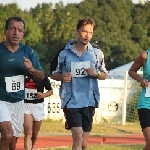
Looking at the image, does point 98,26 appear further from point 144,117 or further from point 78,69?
point 144,117

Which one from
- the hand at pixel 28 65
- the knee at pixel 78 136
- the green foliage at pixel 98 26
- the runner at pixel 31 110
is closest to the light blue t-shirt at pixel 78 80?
the knee at pixel 78 136

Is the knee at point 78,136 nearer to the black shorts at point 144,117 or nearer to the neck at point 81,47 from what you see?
the black shorts at point 144,117

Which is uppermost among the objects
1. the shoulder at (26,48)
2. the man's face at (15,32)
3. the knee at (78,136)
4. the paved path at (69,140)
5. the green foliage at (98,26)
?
the green foliage at (98,26)

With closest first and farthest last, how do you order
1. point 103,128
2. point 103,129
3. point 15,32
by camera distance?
point 15,32
point 103,129
point 103,128

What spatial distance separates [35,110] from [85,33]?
11.2 ft

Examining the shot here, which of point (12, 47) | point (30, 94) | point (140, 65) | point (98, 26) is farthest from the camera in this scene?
point (98, 26)

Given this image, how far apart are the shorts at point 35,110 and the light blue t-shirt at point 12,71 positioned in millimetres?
3636

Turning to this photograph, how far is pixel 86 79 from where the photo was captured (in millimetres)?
9742

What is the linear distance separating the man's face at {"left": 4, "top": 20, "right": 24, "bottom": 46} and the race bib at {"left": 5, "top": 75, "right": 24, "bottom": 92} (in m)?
0.49

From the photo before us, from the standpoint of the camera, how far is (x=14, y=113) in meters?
8.95

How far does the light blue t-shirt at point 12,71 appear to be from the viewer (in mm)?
8742

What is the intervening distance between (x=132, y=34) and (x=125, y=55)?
366 inches

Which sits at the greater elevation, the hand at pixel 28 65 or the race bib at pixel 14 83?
the hand at pixel 28 65

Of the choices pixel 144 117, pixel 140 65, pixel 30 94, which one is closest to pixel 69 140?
pixel 30 94
